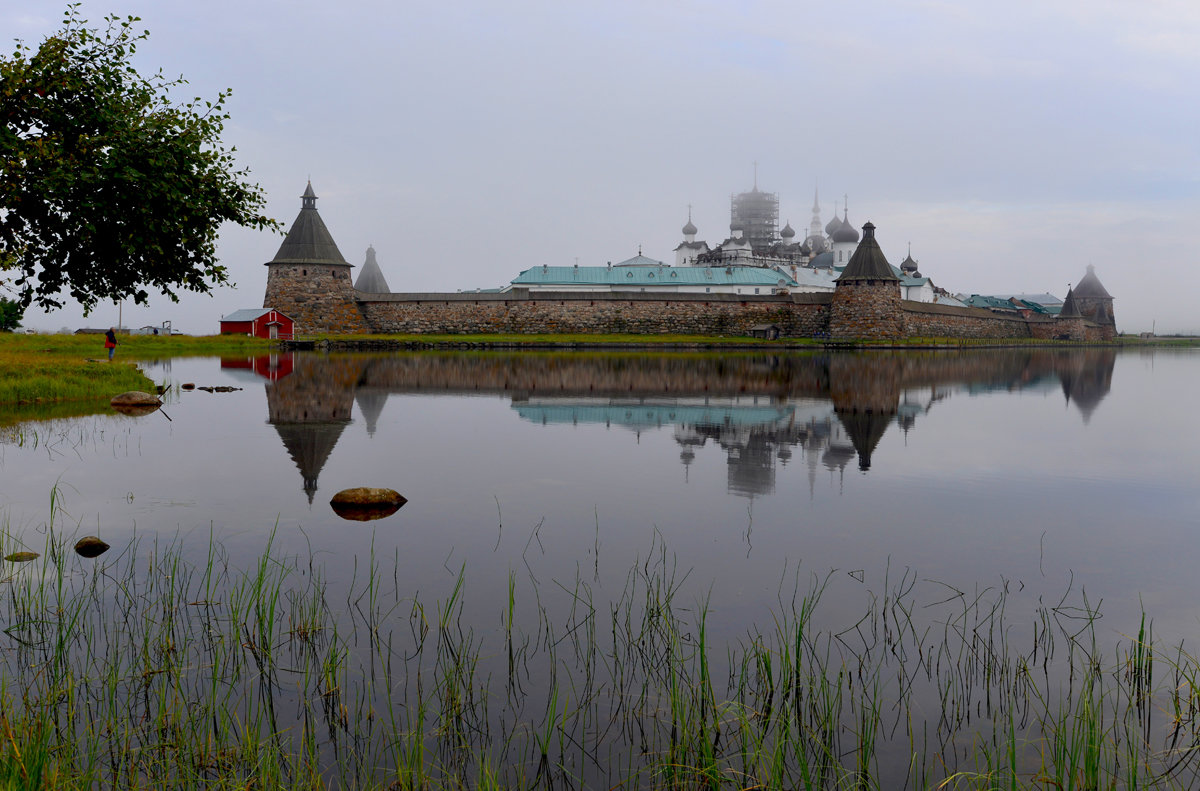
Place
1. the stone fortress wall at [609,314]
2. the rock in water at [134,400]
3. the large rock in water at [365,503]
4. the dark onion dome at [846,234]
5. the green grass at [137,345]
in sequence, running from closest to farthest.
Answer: the large rock in water at [365,503] < the rock in water at [134,400] < the green grass at [137,345] < the stone fortress wall at [609,314] < the dark onion dome at [846,234]

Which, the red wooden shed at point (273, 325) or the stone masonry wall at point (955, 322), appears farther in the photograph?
the stone masonry wall at point (955, 322)

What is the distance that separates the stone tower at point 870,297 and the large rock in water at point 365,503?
4930 centimetres

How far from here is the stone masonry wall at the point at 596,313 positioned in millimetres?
56625

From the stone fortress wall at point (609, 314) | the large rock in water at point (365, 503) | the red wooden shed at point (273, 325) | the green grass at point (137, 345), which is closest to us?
the large rock in water at point (365, 503)

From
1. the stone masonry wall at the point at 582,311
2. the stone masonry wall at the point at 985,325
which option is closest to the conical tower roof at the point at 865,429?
the stone masonry wall at the point at 582,311

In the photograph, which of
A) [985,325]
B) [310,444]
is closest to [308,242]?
[310,444]

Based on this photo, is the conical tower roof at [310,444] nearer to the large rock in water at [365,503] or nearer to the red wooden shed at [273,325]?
the large rock in water at [365,503]

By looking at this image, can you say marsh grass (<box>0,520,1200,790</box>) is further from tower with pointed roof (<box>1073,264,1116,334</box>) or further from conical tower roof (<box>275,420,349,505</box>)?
tower with pointed roof (<box>1073,264,1116,334</box>)

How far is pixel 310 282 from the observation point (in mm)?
53656

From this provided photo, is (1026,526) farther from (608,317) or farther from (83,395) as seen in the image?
(608,317)

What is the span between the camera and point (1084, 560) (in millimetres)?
7281

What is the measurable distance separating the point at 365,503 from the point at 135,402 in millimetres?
11313

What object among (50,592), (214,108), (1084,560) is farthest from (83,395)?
(1084,560)

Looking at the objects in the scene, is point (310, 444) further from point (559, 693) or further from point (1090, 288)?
point (1090, 288)
